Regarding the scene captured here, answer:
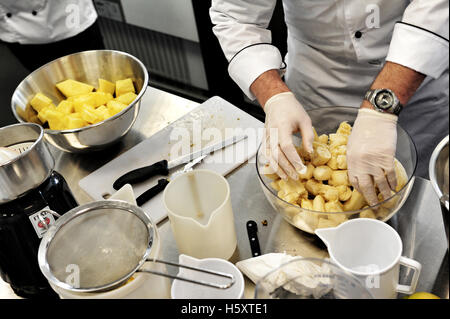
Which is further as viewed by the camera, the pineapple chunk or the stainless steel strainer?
the pineapple chunk

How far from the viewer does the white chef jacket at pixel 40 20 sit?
2215 mm

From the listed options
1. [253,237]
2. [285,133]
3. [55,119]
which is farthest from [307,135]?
[55,119]

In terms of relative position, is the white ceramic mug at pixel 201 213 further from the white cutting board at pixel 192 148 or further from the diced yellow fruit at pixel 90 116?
the diced yellow fruit at pixel 90 116

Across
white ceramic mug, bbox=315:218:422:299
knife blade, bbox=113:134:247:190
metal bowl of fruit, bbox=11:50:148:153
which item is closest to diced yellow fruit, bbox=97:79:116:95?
metal bowl of fruit, bbox=11:50:148:153

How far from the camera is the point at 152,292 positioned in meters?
0.88

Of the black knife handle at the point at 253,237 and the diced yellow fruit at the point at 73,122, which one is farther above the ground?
the diced yellow fruit at the point at 73,122

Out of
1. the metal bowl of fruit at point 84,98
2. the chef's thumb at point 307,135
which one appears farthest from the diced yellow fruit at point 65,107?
the chef's thumb at point 307,135

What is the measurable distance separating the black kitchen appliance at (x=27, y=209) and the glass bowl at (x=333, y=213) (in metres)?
0.48

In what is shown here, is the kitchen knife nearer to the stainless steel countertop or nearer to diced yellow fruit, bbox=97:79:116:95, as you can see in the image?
the stainless steel countertop

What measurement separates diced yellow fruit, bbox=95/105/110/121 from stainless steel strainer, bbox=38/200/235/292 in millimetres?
544

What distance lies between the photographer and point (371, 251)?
0.94m

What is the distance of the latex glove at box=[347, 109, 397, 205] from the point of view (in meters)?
1.04

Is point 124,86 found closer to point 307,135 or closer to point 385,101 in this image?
point 307,135
